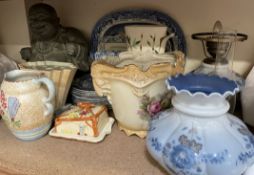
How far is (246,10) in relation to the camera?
2.17 feet

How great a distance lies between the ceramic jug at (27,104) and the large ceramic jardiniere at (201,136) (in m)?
0.26

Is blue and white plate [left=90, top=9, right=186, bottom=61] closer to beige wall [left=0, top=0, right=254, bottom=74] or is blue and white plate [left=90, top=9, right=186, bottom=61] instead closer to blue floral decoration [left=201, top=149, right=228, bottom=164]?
beige wall [left=0, top=0, right=254, bottom=74]

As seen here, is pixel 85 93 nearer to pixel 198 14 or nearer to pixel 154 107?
pixel 154 107

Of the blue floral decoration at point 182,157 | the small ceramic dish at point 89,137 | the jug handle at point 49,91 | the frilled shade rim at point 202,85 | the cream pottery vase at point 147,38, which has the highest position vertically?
the cream pottery vase at point 147,38

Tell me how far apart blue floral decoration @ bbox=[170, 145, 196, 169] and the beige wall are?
39 centimetres

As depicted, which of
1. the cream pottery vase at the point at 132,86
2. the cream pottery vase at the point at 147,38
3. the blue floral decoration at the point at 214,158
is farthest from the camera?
the cream pottery vase at the point at 147,38

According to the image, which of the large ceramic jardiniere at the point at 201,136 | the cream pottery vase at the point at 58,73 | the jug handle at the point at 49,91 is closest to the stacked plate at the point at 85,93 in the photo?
the cream pottery vase at the point at 58,73

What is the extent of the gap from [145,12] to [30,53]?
1.16 feet

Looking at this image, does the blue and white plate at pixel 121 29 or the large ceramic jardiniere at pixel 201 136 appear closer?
the large ceramic jardiniere at pixel 201 136

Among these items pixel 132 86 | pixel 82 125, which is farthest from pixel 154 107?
pixel 82 125

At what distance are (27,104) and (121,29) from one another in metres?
0.36

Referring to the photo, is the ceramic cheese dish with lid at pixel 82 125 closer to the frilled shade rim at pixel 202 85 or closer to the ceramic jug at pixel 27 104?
the ceramic jug at pixel 27 104

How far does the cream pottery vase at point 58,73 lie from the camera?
0.66m

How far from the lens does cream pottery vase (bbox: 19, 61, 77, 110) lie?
66cm
